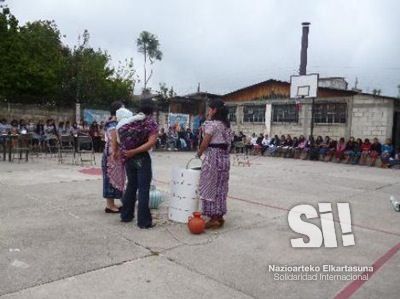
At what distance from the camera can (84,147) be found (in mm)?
15406

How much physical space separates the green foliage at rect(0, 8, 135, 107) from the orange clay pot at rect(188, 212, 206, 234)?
2043 cm

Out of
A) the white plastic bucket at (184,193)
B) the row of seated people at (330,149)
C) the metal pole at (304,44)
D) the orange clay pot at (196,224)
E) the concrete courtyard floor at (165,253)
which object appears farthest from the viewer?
the metal pole at (304,44)

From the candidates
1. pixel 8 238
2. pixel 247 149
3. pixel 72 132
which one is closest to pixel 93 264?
pixel 8 238

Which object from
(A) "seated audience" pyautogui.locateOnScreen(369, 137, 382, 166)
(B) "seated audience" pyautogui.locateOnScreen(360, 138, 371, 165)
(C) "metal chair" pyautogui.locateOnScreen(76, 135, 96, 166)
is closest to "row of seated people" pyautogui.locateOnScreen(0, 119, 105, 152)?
(C) "metal chair" pyautogui.locateOnScreen(76, 135, 96, 166)

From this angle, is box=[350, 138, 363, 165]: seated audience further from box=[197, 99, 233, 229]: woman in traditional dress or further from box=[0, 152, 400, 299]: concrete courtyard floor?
box=[197, 99, 233, 229]: woman in traditional dress

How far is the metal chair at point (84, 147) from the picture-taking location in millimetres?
12948

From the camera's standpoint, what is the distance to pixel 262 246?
4.46m

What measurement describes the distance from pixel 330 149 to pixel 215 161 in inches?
581

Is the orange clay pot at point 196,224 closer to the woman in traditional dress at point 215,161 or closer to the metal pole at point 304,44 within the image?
the woman in traditional dress at point 215,161

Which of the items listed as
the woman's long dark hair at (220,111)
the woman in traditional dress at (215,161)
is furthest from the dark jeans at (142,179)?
the woman's long dark hair at (220,111)

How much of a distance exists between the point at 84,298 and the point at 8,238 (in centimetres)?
176

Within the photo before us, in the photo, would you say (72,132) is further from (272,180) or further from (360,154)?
(360,154)

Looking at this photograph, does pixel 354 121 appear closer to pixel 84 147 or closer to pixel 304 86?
pixel 304 86

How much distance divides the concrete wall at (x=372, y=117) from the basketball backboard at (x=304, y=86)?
252 centimetres
